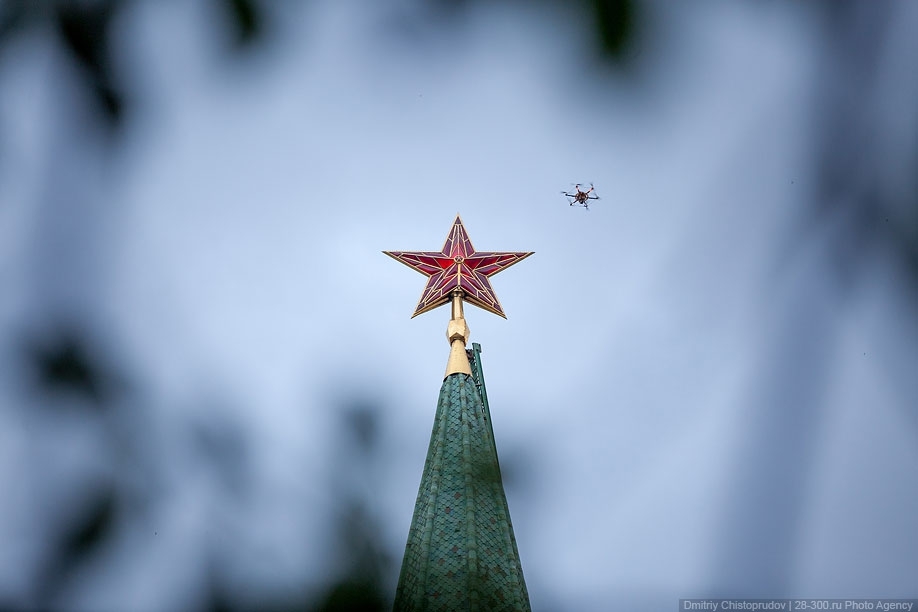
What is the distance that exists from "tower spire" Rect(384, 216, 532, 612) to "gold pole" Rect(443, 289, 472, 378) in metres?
0.02

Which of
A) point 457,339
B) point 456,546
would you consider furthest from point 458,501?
point 457,339

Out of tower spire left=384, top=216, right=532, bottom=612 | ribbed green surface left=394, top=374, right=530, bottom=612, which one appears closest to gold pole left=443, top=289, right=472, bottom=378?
tower spire left=384, top=216, right=532, bottom=612

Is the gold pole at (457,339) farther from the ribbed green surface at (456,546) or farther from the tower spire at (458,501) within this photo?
the ribbed green surface at (456,546)

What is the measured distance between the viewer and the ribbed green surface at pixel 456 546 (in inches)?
822

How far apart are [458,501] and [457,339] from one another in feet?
17.0

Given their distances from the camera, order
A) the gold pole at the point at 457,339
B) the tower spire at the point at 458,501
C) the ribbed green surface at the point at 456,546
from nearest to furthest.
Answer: the ribbed green surface at the point at 456,546 → the tower spire at the point at 458,501 → the gold pole at the point at 457,339

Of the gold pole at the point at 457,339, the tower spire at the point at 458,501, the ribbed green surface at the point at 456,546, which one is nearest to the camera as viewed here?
the ribbed green surface at the point at 456,546

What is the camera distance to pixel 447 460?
961 inches

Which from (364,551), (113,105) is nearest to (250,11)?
(113,105)

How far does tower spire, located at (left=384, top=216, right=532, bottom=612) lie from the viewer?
834 inches

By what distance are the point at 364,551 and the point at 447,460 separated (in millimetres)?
18543

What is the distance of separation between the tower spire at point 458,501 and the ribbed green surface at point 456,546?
0.02m

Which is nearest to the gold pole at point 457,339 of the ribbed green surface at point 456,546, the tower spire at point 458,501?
the tower spire at point 458,501

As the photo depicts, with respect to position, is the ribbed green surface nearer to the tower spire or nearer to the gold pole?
the tower spire
